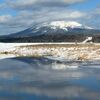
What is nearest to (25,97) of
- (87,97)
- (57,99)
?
(57,99)

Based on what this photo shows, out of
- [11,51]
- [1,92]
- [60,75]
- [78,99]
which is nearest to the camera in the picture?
[78,99]

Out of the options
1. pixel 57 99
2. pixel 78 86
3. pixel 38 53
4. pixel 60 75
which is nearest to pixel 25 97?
pixel 57 99

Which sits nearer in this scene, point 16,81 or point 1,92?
point 1,92

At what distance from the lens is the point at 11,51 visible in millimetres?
74125

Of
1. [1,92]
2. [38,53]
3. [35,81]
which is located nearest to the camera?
[1,92]

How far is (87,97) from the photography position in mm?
20719

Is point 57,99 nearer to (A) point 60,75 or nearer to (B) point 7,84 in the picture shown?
(B) point 7,84

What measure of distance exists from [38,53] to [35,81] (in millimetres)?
38979

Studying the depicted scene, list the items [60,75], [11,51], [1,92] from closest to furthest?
1. [1,92]
2. [60,75]
3. [11,51]

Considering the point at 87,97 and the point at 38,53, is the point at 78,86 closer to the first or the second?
the point at 87,97

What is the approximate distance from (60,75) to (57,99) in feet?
→ 36.5

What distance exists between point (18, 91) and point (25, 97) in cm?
210

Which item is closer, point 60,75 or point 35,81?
point 35,81

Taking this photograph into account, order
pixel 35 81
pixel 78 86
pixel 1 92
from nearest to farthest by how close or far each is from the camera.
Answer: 1. pixel 1 92
2. pixel 78 86
3. pixel 35 81
